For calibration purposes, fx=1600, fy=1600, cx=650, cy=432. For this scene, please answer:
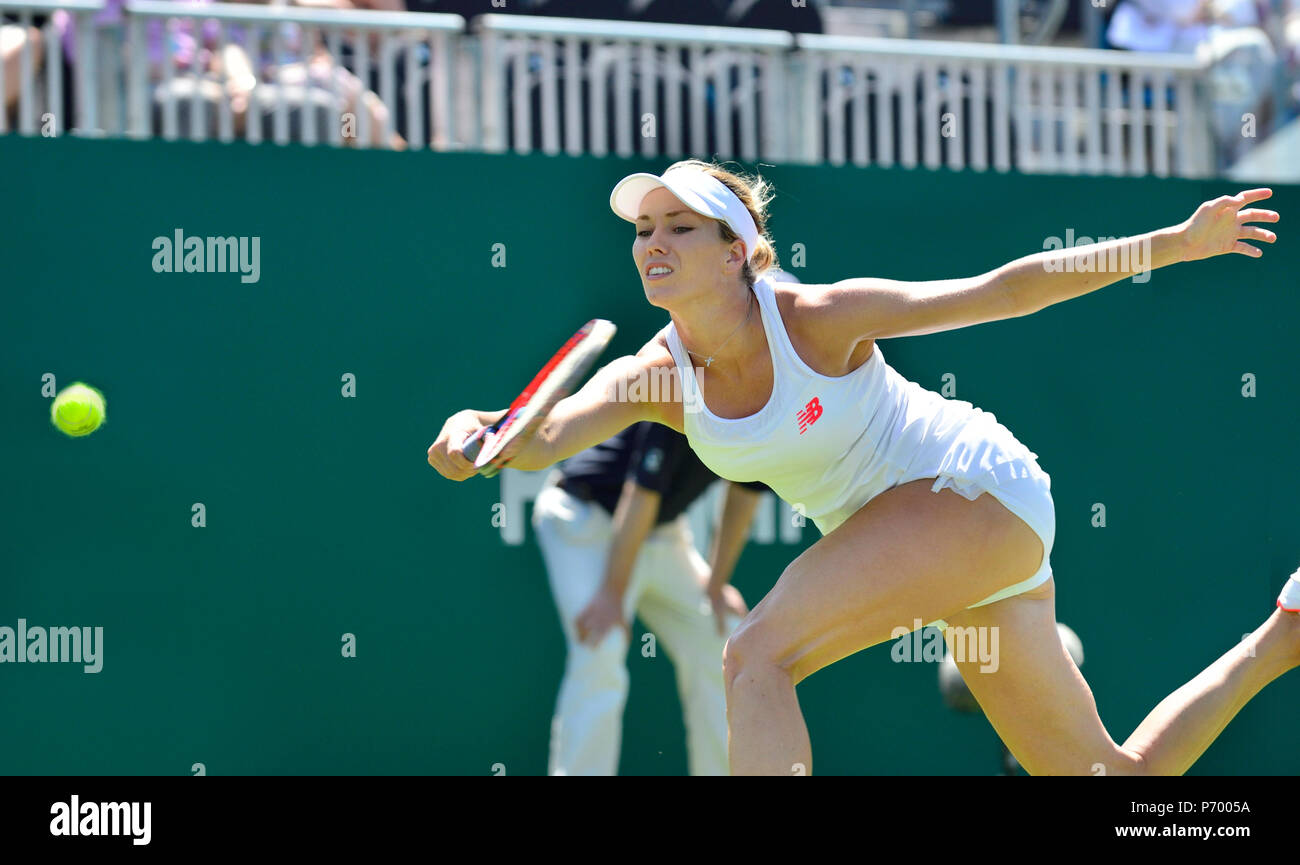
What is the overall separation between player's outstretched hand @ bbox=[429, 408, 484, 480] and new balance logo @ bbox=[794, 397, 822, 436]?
69 centimetres

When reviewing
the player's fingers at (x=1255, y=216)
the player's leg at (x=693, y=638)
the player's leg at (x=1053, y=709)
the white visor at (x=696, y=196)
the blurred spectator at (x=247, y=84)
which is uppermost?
the blurred spectator at (x=247, y=84)

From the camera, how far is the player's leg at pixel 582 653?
17.8 ft

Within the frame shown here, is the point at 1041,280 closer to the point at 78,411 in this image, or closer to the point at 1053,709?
the point at 1053,709

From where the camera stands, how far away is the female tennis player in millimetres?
3287

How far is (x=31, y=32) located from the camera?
6.00 m

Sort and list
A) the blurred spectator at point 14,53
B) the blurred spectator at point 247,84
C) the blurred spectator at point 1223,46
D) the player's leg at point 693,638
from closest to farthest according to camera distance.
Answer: the player's leg at point 693,638, the blurred spectator at point 14,53, the blurred spectator at point 247,84, the blurred spectator at point 1223,46

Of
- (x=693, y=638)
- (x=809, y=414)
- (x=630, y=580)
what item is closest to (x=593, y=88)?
(x=630, y=580)

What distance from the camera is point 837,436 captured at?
11.3ft

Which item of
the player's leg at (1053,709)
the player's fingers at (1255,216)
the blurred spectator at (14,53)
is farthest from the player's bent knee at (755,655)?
the blurred spectator at (14,53)

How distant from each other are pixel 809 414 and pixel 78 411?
3086 millimetres

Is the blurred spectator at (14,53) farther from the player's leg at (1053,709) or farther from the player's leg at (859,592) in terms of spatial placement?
the player's leg at (1053,709)

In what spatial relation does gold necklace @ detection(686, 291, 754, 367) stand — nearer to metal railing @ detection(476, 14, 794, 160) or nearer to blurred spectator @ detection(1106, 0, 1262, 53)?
metal railing @ detection(476, 14, 794, 160)

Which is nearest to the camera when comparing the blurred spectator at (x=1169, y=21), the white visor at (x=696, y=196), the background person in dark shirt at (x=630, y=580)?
the white visor at (x=696, y=196)
